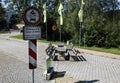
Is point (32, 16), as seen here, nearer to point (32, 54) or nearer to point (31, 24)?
point (31, 24)

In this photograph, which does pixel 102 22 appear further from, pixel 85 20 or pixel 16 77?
pixel 16 77

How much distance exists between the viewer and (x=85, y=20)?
3641cm

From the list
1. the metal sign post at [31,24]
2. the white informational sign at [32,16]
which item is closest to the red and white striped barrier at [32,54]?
the metal sign post at [31,24]

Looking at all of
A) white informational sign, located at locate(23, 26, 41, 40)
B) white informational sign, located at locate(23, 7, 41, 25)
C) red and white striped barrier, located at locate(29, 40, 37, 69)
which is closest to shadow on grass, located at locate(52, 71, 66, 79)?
red and white striped barrier, located at locate(29, 40, 37, 69)

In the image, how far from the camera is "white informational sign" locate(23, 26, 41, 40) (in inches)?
363

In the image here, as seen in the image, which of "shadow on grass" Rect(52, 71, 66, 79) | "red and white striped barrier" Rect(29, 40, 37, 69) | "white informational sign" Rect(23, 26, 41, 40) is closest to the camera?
"white informational sign" Rect(23, 26, 41, 40)

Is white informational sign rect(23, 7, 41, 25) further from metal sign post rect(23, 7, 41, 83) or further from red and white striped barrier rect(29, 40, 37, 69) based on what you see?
red and white striped barrier rect(29, 40, 37, 69)

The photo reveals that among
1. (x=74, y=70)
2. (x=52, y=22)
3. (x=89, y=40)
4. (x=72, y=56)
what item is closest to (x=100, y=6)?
(x=89, y=40)

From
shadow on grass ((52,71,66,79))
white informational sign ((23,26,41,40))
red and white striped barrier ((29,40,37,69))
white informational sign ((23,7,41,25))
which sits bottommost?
shadow on grass ((52,71,66,79))

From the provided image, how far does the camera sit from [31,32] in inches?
367

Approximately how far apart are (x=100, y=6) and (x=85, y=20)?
11.9ft

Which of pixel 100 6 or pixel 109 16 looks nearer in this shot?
pixel 100 6

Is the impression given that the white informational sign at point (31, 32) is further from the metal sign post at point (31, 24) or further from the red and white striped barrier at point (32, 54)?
the red and white striped barrier at point (32, 54)

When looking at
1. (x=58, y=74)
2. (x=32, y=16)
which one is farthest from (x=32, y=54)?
(x=58, y=74)
